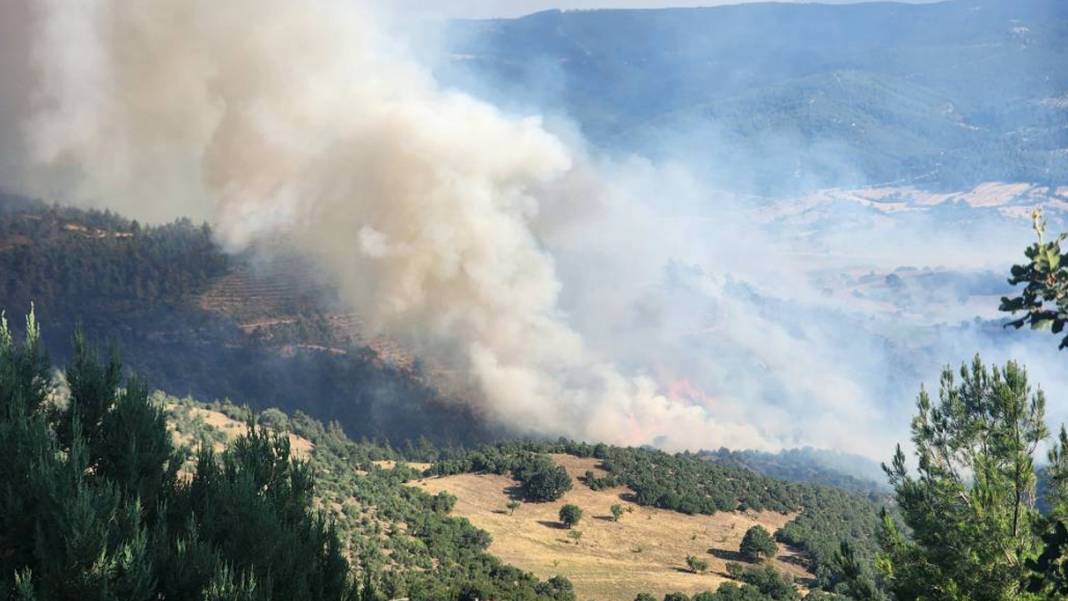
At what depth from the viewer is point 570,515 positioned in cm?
4684

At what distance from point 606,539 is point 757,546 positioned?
23.3ft

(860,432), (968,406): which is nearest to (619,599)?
(968,406)

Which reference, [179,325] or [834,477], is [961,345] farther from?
[179,325]

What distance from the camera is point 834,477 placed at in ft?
261

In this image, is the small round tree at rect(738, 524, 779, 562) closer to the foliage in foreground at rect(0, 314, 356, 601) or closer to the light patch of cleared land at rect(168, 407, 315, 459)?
the light patch of cleared land at rect(168, 407, 315, 459)

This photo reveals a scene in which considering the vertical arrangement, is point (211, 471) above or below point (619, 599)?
above

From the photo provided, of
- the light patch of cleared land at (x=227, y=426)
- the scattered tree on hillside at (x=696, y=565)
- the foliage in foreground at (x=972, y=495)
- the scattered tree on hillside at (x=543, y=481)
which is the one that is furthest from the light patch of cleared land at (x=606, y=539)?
the foliage in foreground at (x=972, y=495)

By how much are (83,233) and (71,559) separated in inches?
3174

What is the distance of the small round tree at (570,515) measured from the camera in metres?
46.8

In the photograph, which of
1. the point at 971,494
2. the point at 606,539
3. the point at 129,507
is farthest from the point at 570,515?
the point at 129,507

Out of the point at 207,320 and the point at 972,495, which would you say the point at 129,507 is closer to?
the point at 972,495

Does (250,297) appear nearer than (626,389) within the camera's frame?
No

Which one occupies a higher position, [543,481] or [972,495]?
[543,481]

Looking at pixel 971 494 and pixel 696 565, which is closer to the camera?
pixel 971 494
